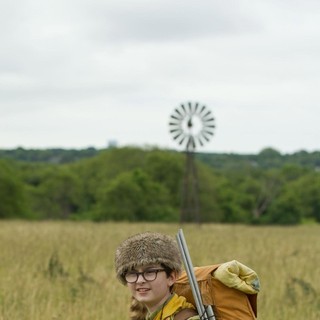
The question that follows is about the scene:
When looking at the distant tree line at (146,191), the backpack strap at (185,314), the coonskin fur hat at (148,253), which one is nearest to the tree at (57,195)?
the distant tree line at (146,191)

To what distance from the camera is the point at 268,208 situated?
90.6 m

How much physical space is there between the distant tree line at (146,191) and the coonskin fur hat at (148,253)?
62395 millimetres

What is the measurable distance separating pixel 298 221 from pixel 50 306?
78.0 metres

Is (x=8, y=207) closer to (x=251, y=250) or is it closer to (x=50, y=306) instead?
(x=251, y=250)

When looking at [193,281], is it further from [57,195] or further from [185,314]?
[57,195]

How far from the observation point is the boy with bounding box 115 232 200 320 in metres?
3.05

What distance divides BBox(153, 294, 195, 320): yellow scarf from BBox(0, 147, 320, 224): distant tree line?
62.5m

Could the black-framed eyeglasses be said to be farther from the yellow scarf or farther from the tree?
the tree

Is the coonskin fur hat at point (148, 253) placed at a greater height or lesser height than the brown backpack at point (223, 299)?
greater

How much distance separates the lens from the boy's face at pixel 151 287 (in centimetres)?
306

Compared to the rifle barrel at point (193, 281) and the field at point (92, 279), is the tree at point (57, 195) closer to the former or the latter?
the field at point (92, 279)

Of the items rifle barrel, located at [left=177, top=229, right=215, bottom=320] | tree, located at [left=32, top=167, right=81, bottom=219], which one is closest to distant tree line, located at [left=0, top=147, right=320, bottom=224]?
tree, located at [left=32, top=167, right=81, bottom=219]

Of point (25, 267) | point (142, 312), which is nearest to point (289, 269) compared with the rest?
point (25, 267)

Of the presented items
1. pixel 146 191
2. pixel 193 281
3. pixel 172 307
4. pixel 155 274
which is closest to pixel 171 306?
Answer: pixel 172 307
